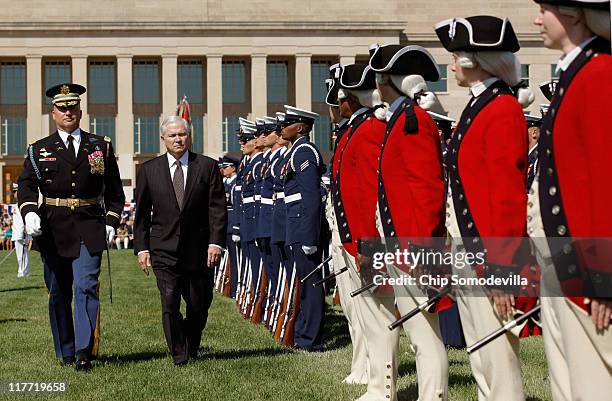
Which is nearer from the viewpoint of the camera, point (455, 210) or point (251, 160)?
point (455, 210)

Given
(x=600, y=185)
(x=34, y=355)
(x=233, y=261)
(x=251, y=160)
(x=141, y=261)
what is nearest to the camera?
(x=600, y=185)

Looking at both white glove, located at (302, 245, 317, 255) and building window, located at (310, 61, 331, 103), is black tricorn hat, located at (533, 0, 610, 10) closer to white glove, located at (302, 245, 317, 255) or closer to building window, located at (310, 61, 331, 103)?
white glove, located at (302, 245, 317, 255)

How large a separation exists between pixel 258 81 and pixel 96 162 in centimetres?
5999

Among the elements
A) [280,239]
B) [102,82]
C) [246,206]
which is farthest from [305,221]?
[102,82]

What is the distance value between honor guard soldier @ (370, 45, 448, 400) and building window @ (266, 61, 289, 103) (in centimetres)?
6503

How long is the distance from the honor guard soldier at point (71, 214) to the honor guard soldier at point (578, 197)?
20.1ft

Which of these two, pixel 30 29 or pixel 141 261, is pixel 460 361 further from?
pixel 30 29

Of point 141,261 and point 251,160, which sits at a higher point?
point 251,160

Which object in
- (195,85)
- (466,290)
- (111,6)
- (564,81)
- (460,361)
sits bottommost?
(460,361)

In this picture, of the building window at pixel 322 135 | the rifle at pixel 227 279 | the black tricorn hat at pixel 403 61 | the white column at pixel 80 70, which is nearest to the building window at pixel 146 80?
the white column at pixel 80 70

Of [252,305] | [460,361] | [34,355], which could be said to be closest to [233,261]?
[252,305]

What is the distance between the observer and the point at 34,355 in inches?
430

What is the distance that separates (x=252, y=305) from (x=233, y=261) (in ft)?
11.0

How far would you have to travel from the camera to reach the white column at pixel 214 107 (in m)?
68.9
